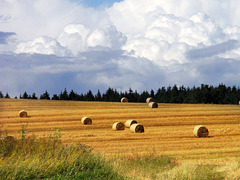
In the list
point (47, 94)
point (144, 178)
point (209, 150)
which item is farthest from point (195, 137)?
point (47, 94)

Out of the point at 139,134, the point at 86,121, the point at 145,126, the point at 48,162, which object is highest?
the point at 86,121

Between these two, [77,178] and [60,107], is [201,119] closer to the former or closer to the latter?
[60,107]

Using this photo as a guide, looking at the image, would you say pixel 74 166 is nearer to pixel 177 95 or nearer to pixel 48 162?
pixel 48 162

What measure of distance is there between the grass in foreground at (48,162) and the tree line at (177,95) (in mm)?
53287

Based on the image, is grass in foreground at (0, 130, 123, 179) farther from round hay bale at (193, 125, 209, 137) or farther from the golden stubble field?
round hay bale at (193, 125, 209, 137)

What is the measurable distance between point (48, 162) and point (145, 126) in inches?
684

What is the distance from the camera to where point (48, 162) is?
10234mm

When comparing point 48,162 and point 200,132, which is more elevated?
point 48,162

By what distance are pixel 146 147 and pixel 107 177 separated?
25.0ft

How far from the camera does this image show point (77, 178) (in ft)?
33.1

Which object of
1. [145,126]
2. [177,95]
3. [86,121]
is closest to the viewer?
[86,121]

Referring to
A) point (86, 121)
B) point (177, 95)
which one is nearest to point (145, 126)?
point (86, 121)

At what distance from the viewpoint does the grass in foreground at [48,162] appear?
9.83m

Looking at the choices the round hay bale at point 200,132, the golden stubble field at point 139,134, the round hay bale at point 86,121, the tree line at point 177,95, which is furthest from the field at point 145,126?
the tree line at point 177,95
